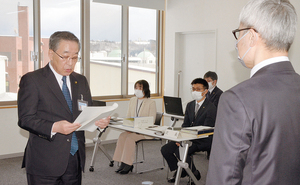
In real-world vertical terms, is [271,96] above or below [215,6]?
below

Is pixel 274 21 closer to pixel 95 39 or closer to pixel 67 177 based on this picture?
pixel 67 177

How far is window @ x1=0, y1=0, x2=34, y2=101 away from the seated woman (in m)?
2.31

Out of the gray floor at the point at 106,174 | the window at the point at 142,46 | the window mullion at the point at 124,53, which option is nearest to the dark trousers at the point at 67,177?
the gray floor at the point at 106,174

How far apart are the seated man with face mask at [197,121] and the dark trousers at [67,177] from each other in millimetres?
2173

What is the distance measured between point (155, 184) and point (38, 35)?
3.72 meters

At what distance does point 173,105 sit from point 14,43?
3240 millimetres

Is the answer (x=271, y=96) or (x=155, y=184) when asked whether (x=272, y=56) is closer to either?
(x=271, y=96)

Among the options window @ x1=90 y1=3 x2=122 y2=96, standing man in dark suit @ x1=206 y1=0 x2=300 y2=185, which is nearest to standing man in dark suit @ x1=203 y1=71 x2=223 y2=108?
window @ x1=90 y1=3 x2=122 y2=96

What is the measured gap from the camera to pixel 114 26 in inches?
275

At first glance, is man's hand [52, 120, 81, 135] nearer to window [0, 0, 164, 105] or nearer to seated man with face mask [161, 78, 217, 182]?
seated man with face mask [161, 78, 217, 182]

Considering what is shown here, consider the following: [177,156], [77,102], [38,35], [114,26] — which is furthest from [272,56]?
[114,26]

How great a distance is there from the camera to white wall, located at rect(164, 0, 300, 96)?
19.8ft

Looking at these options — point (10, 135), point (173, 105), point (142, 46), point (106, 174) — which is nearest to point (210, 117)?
point (173, 105)

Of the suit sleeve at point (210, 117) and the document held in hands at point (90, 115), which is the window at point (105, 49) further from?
the document held in hands at point (90, 115)
